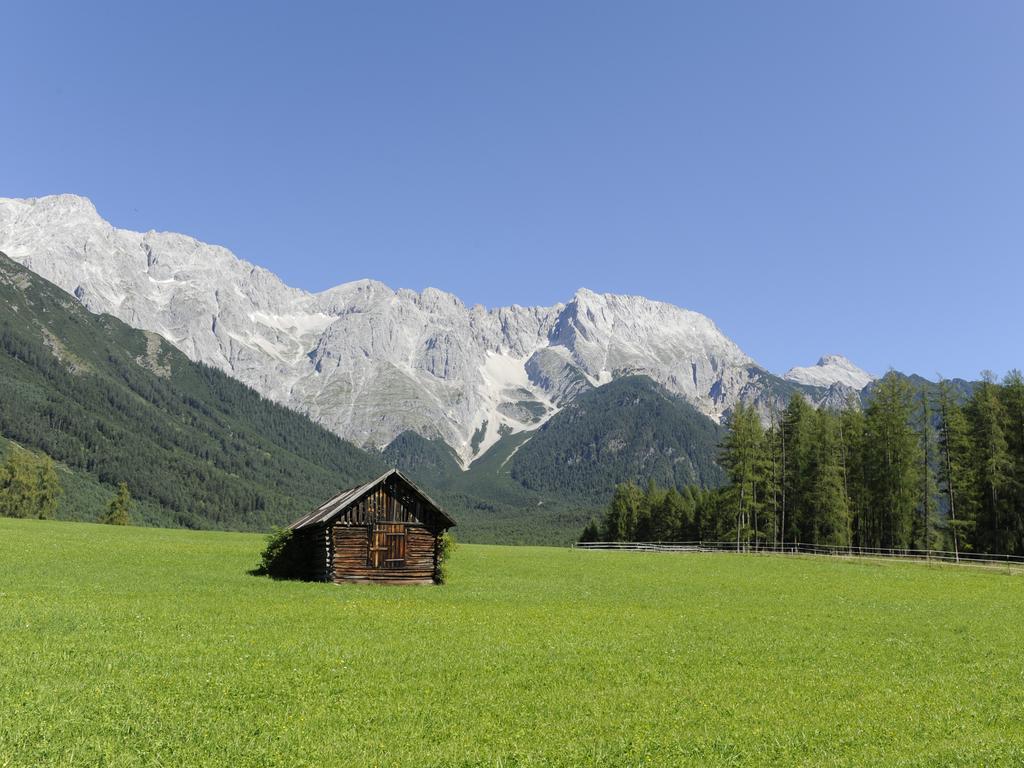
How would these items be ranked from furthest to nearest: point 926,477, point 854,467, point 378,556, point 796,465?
point 796,465
point 854,467
point 926,477
point 378,556

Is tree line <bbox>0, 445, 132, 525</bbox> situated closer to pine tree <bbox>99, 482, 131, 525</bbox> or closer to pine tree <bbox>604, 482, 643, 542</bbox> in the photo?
pine tree <bbox>99, 482, 131, 525</bbox>

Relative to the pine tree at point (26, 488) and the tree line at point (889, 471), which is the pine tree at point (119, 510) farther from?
the tree line at point (889, 471)

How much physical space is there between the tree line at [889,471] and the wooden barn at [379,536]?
50134mm

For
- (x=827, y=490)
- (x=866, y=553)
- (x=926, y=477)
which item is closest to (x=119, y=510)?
(x=827, y=490)

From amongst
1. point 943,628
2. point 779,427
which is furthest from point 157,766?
point 779,427

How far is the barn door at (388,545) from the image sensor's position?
1923 inches

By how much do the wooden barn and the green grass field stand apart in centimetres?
648

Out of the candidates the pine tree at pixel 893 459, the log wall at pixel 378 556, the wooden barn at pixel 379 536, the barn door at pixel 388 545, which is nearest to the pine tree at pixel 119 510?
the wooden barn at pixel 379 536

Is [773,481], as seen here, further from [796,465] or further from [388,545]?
[388,545]

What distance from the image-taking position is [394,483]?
5097cm

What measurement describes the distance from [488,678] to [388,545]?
30227 millimetres

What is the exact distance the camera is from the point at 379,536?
49344mm

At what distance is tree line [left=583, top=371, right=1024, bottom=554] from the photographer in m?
73.5

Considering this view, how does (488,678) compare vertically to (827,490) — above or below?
below
